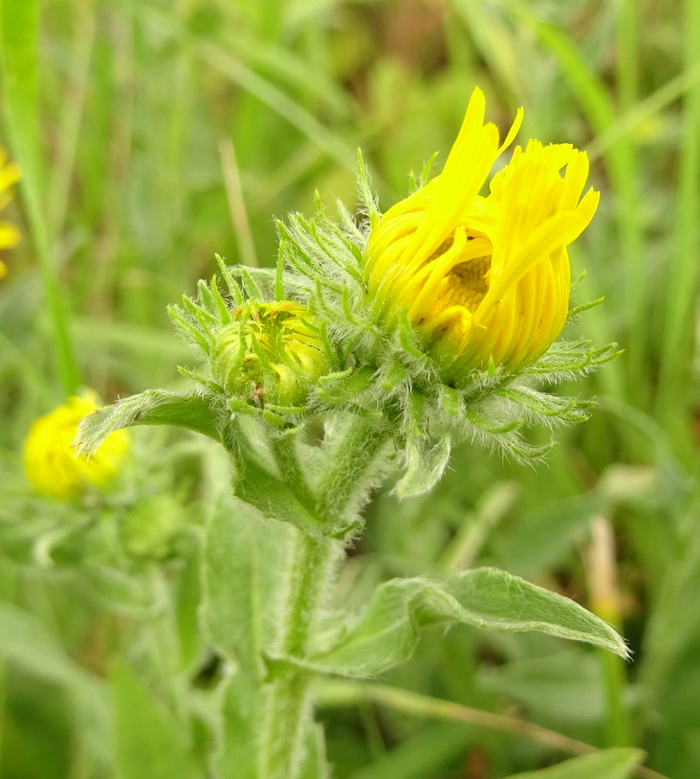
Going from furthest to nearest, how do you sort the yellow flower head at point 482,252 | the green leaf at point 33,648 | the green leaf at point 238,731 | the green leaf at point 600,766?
the green leaf at point 33,648
the green leaf at point 238,731
the green leaf at point 600,766
the yellow flower head at point 482,252

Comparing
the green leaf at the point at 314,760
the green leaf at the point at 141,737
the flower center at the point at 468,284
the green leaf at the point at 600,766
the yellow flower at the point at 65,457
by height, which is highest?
the yellow flower at the point at 65,457

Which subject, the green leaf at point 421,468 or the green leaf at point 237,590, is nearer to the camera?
the green leaf at point 421,468

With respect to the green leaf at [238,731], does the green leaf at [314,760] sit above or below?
below

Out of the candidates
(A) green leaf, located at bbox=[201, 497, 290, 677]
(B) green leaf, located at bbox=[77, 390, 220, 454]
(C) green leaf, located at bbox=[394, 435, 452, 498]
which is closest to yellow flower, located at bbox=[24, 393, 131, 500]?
(A) green leaf, located at bbox=[201, 497, 290, 677]

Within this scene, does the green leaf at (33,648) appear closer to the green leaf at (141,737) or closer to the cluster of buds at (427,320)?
the green leaf at (141,737)

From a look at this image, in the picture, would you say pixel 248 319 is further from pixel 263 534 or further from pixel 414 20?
pixel 414 20

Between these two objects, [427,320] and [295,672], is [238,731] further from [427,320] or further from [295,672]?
[427,320]

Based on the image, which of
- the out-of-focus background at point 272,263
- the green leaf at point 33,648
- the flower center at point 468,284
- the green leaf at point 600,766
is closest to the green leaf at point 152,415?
the flower center at point 468,284

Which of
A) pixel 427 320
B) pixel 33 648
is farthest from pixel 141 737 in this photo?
pixel 427 320
